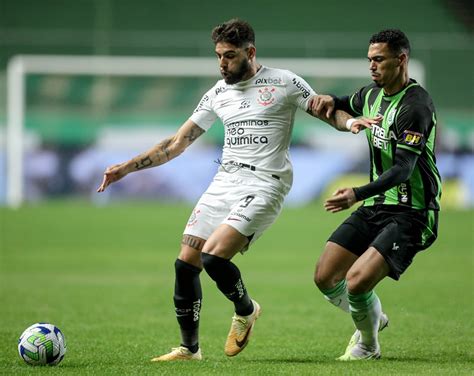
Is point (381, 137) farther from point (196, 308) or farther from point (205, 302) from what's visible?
point (205, 302)

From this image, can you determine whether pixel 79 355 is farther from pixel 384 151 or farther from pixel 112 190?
pixel 112 190

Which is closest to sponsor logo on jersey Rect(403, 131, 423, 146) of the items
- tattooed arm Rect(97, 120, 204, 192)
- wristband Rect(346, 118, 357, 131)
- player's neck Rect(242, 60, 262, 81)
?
wristband Rect(346, 118, 357, 131)

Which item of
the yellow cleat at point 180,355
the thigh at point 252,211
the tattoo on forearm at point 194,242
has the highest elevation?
the thigh at point 252,211

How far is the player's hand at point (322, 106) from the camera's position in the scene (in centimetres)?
784

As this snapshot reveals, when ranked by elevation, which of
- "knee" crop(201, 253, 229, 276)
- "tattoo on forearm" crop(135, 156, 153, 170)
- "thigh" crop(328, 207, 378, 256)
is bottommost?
"knee" crop(201, 253, 229, 276)

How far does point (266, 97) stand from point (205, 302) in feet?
17.1

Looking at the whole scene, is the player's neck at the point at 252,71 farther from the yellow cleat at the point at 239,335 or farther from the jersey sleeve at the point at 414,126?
the yellow cleat at the point at 239,335

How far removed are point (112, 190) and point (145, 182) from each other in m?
1.15

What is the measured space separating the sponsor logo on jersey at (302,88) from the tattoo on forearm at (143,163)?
1.37 m

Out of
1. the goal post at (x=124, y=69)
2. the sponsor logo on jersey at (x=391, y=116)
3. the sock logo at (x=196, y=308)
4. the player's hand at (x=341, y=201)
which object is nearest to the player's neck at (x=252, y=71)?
the sponsor logo on jersey at (x=391, y=116)

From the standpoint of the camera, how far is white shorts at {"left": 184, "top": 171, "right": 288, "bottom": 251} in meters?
7.74

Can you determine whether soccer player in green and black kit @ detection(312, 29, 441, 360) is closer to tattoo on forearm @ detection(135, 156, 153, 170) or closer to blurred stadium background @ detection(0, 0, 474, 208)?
tattoo on forearm @ detection(135, 156, 153, 170)

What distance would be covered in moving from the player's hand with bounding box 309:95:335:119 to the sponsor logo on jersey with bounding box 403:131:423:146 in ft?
2.37

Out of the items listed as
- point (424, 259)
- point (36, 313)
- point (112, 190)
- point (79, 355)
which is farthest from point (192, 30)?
point (79, 355)
